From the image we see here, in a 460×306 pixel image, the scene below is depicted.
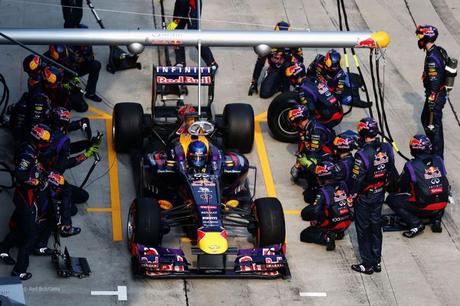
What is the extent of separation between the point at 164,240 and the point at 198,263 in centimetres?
107

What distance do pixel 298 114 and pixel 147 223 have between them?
3.82m

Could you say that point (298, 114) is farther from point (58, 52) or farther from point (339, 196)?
point (58, 52)

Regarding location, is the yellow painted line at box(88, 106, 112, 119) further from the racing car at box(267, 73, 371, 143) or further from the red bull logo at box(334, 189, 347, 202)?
the red bull logo at box(334, 189, 347, 202)

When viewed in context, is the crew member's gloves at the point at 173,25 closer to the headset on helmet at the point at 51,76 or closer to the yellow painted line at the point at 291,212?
the headset on helmet at the point at 51,76

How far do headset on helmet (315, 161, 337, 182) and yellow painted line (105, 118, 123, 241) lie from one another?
301 cm

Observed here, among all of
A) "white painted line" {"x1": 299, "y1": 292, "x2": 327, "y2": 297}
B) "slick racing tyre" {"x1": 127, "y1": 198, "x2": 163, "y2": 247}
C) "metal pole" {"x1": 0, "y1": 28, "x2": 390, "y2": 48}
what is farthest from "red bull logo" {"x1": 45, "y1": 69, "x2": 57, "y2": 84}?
"white painted line" {"x1": 299, "y1": 292, "x2": 327, "y2": 297}

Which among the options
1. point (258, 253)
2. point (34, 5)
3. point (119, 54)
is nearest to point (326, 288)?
point (258, 253)

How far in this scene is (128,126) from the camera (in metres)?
19.2

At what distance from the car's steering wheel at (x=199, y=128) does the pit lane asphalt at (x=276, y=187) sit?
5.12 ft

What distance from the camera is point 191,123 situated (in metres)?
18.2

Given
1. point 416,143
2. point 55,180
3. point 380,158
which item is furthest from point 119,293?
point 416,143

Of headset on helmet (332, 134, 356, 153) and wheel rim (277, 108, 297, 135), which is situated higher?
headset on helmet (332, 134, 356, 153)

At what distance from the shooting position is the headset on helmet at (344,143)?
58.6ft

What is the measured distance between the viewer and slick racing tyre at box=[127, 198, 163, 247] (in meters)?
16.5
